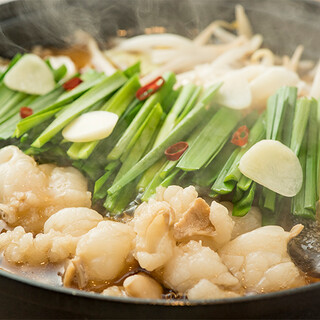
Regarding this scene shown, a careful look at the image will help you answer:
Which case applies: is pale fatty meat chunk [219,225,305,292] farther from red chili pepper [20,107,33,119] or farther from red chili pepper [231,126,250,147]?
red chili pepper [20,107,33,119]

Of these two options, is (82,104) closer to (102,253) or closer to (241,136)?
(241,136)

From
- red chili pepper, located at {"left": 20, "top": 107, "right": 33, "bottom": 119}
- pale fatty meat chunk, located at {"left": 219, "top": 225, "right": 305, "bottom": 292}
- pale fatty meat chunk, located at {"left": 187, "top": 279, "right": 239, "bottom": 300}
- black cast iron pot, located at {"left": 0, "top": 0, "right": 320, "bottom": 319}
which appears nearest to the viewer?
pale fatty meat chunk, located at {"left": 187, "top": 279, "right": 239, "bottom": 300}

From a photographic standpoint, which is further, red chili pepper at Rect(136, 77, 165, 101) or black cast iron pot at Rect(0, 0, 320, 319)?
black cast iron pot at Rect(0, 0, 320, 319)

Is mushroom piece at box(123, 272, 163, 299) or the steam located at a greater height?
the steam

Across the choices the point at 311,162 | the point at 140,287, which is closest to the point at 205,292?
the point at 140,287

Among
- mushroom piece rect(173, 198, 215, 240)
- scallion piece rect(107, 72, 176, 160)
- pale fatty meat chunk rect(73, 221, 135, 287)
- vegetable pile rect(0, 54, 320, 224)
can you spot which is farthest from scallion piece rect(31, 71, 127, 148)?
mushroom piece rect(173, 198, 215, 240)

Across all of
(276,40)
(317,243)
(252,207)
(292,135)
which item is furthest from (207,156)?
(276,40)

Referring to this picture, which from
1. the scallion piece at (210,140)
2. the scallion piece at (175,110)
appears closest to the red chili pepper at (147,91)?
the scallion piece at (175,110)

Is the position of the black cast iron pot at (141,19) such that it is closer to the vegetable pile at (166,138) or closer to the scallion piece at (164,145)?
the vegetable pile at (166,138)
